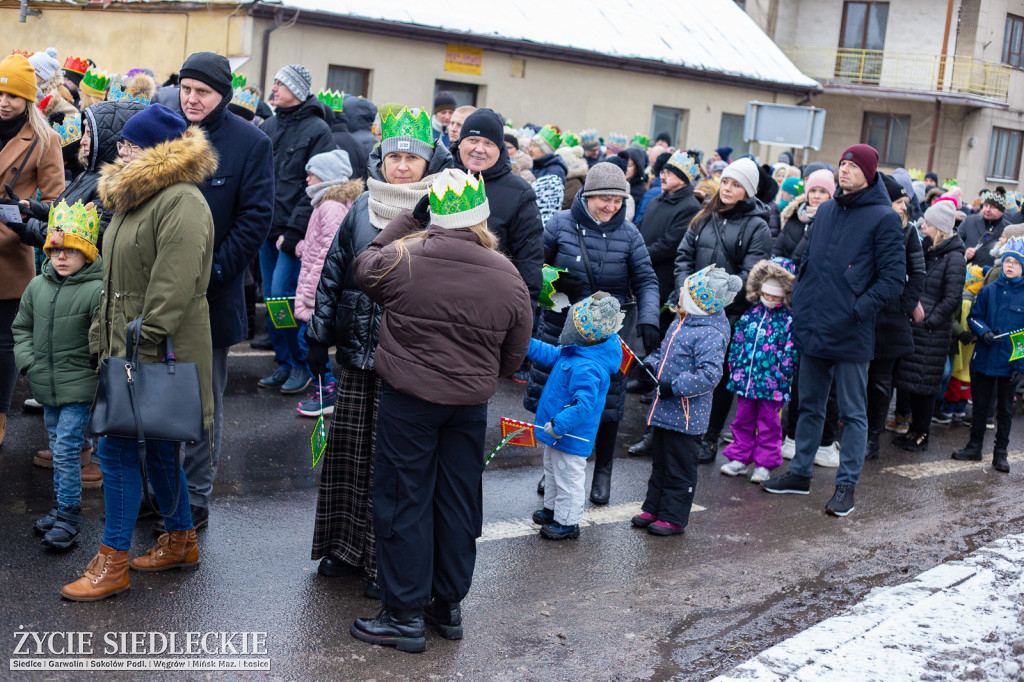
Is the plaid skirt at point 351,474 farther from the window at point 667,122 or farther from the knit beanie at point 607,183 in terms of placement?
the window at point 667,122

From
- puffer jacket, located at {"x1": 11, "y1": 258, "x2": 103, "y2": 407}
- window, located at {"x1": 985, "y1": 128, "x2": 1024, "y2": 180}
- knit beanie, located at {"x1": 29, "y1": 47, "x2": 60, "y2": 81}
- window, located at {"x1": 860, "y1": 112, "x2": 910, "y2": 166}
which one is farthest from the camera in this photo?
window, located at {"x1": 860, "y1": 112, "x2": 910, "y2": 166}

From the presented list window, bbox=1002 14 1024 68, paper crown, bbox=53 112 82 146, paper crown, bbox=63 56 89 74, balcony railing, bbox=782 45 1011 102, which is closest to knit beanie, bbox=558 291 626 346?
paper crown, bbox=53 112 82 146

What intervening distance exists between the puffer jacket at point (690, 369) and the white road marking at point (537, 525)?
0.61 m

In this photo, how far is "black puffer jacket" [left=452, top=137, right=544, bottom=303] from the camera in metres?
6.04

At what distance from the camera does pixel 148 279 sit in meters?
4.59

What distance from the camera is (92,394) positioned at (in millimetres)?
5238

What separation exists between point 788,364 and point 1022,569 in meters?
2.11

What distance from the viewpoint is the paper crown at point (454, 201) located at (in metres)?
4.27

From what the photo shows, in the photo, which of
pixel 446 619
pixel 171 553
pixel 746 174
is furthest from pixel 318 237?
pixel 446 619

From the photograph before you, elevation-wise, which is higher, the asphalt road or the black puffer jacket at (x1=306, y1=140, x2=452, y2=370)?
the black puffer jacket at (x1=306, y1=140, x2=452, y2=370)

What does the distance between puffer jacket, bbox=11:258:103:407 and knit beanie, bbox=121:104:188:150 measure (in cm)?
86

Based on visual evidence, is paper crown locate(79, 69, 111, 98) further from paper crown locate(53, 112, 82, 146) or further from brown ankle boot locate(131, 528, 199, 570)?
brown ankle boot locate(131, 528, 199, 570)

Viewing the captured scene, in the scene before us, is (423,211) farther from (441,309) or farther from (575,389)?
(575,389)

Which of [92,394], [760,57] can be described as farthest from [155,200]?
[760,57]
